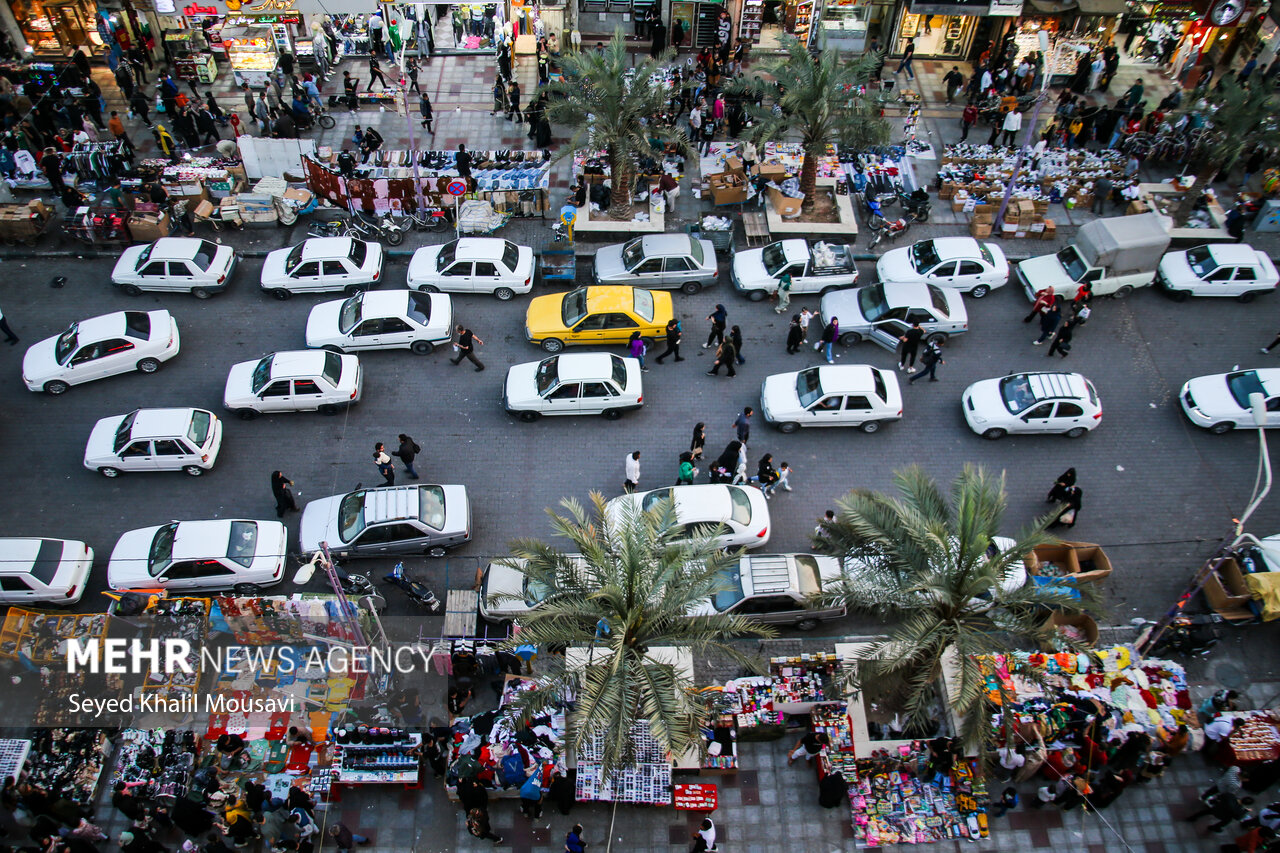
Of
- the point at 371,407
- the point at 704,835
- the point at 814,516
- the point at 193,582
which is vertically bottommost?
the point at 704,835

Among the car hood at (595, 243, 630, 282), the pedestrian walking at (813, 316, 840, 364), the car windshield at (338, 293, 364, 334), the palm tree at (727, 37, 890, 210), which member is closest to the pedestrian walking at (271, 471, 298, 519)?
the car windshield at (338, 293, 364, 334)

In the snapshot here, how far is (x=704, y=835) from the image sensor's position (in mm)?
13594

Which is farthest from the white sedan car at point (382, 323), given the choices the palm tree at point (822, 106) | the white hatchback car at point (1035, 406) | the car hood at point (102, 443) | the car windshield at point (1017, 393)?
the car windshield at point (1017, 393)

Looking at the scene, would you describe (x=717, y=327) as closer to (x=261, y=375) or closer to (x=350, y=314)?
(x=350, y=314)

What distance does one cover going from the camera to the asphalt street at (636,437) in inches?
727

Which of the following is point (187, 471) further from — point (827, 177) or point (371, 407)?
point (827, 177)

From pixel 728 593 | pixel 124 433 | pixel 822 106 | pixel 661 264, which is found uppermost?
pixel 822 106

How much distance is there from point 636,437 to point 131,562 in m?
10.6

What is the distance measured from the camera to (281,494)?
58.9 feet

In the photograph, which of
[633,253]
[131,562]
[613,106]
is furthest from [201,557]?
[613,106]

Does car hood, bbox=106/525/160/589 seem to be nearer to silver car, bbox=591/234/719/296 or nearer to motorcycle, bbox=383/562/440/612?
motorcycle, bbox=383/562/440/612

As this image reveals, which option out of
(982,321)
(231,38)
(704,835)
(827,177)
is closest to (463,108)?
(231,38)

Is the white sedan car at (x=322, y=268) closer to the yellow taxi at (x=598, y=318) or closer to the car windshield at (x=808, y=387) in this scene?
the yellow taxi at (x=598, y=318)

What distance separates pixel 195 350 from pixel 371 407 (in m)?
5.17
